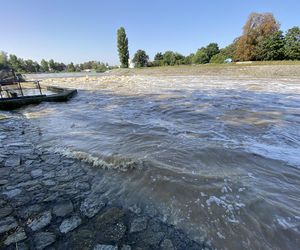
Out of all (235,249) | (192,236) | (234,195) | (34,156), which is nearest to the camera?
(235,249)

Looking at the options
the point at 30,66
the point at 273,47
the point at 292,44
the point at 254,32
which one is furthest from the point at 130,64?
the point at 30,66

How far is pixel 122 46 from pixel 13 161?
227ft

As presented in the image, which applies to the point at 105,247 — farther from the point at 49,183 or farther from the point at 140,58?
the point at 140,58

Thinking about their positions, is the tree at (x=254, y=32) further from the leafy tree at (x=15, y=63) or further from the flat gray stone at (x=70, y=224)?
the leafy tree at (x=15, y=63)

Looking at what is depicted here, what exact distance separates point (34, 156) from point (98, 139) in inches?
58.4

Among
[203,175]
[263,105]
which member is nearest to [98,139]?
[203,175]

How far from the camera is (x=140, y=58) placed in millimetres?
84062

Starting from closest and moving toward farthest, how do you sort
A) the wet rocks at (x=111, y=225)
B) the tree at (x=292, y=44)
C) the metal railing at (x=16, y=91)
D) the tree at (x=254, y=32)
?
the wet rocks at (x=111, y=225) < the metal railing at (x=16, y=91) < the tree at (x=292, y=44) < the tree at (x=254, y=32)

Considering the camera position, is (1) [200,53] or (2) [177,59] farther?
(2) [177,59]

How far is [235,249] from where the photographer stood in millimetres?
1993

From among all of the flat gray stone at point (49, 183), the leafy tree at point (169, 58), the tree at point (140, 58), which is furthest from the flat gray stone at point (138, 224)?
the tree at point (140, 58)

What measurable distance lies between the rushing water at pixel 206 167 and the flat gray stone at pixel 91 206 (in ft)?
0.67

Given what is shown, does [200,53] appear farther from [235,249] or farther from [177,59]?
[235,249]

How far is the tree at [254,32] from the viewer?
42.1 meters
